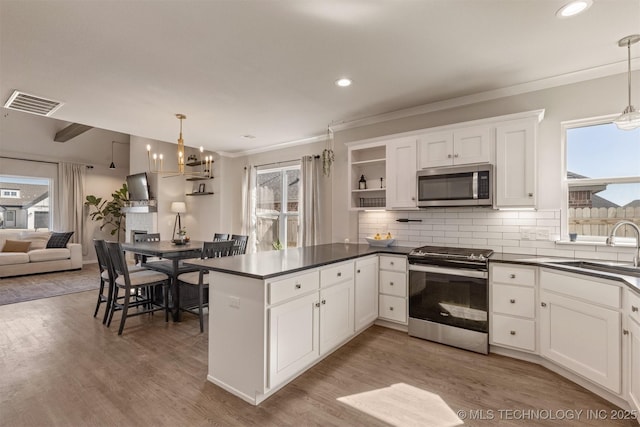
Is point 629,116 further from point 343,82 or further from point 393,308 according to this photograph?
point 393,308

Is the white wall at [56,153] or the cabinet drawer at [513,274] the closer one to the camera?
the cabinet drawer at [513,274]

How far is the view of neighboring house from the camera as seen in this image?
7.09 meters

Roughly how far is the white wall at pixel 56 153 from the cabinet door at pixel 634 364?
10304 mm

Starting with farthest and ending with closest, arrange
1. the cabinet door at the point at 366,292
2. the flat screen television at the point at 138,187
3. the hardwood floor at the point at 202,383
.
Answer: the flat screen television at the point at 138,187, the cabinet door at the point at 366,292, the hardwood floor at the point at 202,383

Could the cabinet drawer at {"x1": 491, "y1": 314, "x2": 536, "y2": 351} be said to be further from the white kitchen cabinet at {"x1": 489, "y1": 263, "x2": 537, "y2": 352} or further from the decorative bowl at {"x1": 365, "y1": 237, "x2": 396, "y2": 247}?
the decorative bowl at {"x1": 365, "y1": 237, "x2": 396, "y2": 247}

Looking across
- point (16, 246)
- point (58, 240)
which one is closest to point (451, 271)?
point (58, 240)

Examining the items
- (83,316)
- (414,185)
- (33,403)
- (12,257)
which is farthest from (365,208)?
(12,257)

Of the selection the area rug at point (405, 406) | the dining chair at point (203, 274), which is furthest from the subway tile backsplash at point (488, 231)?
the dining chair at point (203, 274)

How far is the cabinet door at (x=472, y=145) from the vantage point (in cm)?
305

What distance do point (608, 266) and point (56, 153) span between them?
1070cm

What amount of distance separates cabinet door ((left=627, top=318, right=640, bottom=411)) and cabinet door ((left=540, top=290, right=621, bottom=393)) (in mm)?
85

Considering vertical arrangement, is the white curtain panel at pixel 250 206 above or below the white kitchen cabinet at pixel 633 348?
above

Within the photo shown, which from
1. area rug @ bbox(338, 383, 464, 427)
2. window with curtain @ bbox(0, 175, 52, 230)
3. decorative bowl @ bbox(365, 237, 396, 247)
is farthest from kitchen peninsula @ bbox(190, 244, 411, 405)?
window with curtain @ bbox(0, 175, 52, 230)

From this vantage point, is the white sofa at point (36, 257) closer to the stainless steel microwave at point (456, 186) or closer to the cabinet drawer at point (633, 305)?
the stainless steel microwave at point (456, 186)
